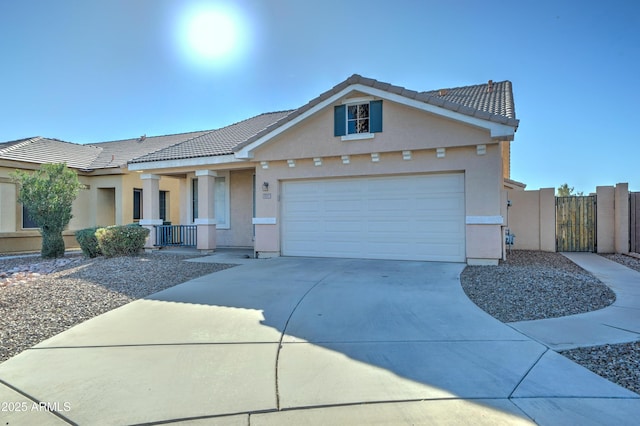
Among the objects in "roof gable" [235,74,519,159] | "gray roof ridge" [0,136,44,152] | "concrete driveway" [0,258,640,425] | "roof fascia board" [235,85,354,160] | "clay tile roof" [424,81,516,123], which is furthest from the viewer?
"gray roof ridge" [0,136,44,152]

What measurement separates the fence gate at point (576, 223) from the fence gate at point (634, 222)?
105cm

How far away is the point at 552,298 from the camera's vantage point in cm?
638

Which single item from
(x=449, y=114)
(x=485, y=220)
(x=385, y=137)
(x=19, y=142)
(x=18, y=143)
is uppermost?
(x=19, y=142)

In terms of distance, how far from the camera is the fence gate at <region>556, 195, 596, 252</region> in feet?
44.4

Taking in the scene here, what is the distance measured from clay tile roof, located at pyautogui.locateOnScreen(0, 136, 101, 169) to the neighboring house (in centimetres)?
796

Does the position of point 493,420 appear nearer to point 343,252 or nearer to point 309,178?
point 343,252

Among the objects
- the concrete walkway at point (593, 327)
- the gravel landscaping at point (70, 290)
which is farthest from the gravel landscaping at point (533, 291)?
the gravel landscaping at point (70, 290)

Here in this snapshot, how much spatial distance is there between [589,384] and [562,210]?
12.5 m

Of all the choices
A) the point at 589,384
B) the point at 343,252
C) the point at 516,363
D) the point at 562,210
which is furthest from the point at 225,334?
the point at 562,210

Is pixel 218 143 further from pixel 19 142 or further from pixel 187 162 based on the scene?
pixel 19 142

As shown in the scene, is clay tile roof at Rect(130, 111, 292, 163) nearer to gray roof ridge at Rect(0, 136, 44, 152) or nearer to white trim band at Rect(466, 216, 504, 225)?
white trim band at Rect(466, 216, 504, 225)

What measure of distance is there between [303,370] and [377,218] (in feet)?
24.7

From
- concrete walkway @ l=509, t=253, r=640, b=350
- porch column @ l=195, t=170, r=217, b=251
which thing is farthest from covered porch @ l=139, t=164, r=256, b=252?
concrete walkway @ l=509, t=253, r=640, b=350

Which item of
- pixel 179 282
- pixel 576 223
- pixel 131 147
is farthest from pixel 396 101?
pixel 131 147
